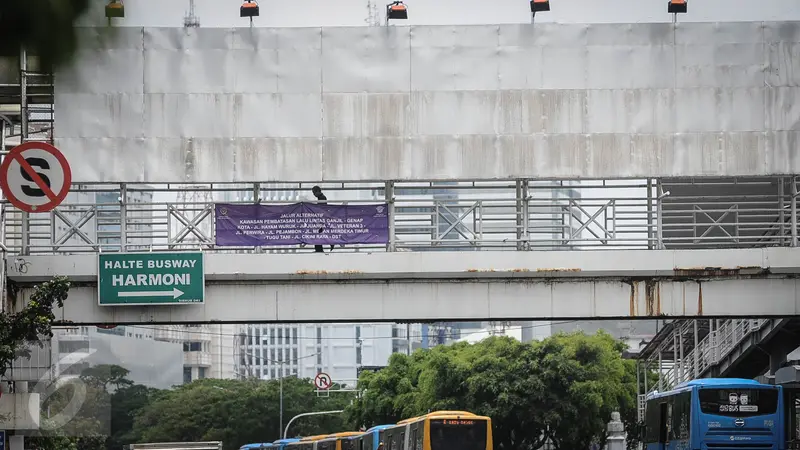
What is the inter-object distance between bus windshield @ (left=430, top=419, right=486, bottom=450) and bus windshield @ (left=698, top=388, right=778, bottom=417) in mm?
7097

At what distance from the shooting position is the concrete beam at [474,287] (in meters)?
19.1

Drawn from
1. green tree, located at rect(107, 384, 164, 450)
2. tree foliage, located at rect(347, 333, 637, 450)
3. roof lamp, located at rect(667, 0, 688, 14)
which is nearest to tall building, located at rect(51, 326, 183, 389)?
green tree, located at rect(107, 384, 164, 450)

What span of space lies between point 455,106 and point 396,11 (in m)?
1.82

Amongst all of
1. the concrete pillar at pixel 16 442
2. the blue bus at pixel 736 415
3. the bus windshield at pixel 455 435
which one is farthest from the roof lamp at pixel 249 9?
the bus windshield at pixel 455 435

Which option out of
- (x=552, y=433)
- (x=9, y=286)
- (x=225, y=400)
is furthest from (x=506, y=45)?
(x=225, y=400)

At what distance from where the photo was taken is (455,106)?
19.8 metres

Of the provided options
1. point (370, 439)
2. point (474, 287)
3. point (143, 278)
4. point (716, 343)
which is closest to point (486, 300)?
point (474, 287)

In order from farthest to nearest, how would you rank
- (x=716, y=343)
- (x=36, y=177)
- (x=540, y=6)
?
(x=716, y=343), (x=540, y=6), (x=36, y=177)

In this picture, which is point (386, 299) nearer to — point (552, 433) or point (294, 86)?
point (294, 86)

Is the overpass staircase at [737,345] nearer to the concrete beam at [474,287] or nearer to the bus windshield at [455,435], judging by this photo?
the concrete beam at [474,287]

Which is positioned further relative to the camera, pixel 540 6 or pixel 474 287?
pixel 540 6

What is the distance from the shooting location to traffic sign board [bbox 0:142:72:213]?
658 inches

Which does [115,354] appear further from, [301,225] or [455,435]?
[301,225]

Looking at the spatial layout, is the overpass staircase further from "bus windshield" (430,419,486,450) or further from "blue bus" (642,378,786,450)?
"bus windshield" (430,419,486,450)
